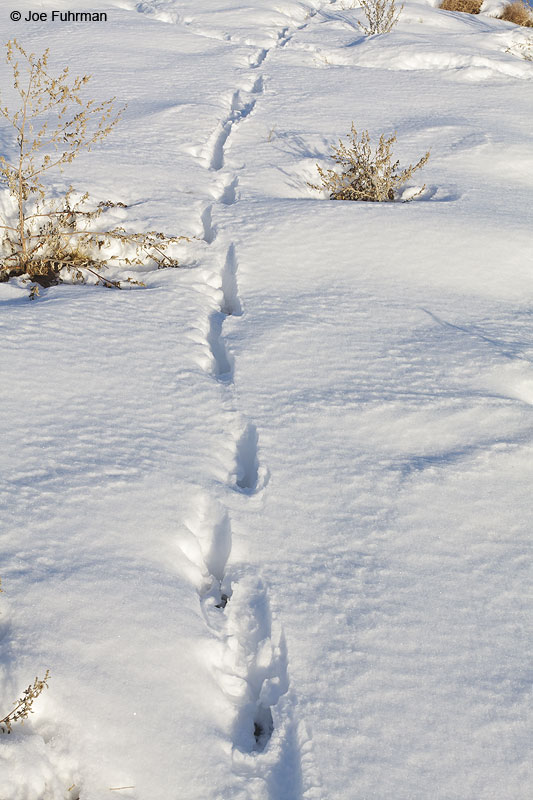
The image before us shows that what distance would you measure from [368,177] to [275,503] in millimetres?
2577

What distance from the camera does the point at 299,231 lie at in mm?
3186

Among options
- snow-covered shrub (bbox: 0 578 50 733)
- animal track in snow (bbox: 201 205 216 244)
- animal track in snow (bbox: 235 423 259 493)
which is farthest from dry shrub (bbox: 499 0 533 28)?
snow-covered shrub (bbox: 0 578 50 733)

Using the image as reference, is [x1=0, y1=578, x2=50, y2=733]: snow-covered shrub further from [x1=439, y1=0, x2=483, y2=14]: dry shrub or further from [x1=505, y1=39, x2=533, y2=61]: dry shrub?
[x1=439, y1=0, x2=483, y2=14]: dry shrub

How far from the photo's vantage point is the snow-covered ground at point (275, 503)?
1264 mm

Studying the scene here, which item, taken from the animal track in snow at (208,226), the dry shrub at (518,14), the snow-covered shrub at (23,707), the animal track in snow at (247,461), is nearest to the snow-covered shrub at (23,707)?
the snow-covered shrub at (23,707)

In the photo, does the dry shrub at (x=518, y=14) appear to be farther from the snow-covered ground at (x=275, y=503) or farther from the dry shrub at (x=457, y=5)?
the snow-covered ground at (x=275, y=503)

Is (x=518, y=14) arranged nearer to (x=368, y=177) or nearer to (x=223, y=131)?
(x=223, y=131)

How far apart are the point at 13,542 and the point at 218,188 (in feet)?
9.07

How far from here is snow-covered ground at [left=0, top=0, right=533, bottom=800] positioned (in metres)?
1.26

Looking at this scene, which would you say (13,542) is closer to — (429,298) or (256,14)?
(429,298)

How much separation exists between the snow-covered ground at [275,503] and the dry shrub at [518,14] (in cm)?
1084

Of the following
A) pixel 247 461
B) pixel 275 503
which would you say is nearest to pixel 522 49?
pixel 247 461

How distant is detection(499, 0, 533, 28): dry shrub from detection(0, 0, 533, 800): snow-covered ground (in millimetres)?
10838

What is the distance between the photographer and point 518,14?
12289 millimetres
